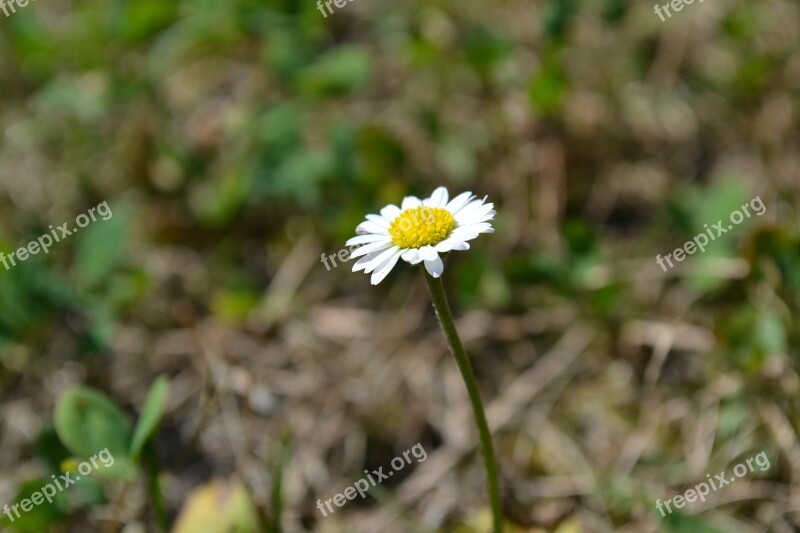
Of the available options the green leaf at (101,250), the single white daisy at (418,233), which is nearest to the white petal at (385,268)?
the single white daisy at (418,233)

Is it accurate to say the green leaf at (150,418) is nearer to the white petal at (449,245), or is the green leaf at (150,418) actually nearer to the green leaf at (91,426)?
the green leaf at (91,426)

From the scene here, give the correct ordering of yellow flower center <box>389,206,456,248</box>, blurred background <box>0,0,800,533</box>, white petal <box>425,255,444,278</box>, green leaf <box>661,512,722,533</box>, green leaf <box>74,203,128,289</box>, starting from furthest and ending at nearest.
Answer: green leaf <box>74,203,128,289</box>, blurred background <box>0,0,800,533</box>, green leaf <box>661,512,722,533</box>, yellow flower center <box>389,206,456,248</box>, white petal <box>425,255,444,278</box>

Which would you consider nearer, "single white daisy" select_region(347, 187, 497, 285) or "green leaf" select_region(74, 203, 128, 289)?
"single white daisy" select_region(347, 187, 497, 285)

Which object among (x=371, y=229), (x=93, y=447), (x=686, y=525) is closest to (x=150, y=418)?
(x=93, y=447)

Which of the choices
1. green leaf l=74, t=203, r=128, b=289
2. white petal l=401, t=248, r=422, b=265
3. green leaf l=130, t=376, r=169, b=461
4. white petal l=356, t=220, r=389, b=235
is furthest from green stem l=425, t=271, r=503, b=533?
green leaf l=74, t=203, r=128, b=289

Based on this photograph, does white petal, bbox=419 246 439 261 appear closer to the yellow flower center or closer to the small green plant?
the yellow flower center

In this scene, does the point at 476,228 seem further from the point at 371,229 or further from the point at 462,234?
the point at 371,229
